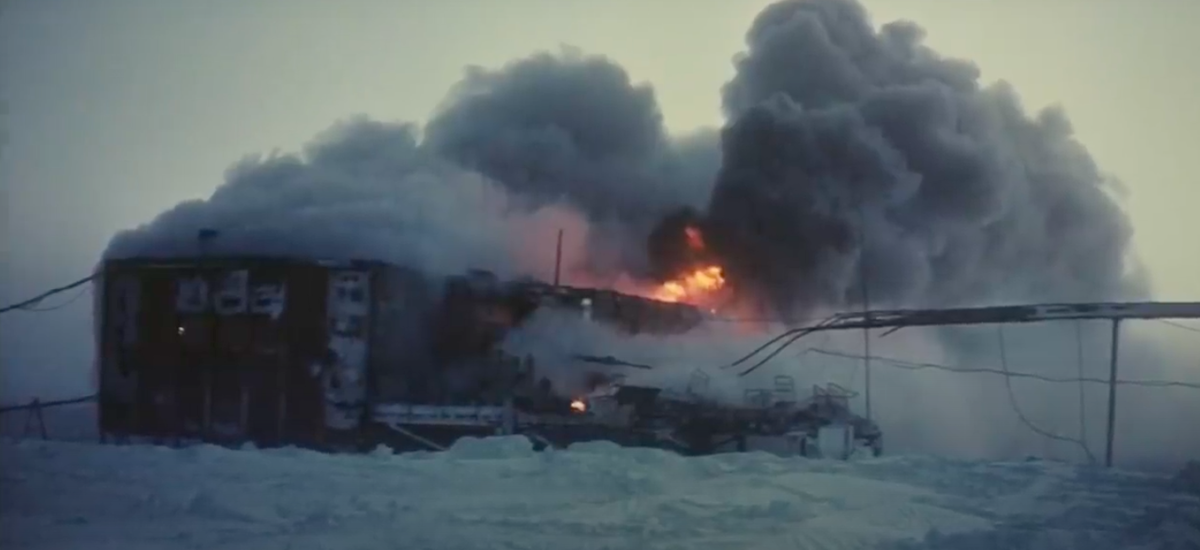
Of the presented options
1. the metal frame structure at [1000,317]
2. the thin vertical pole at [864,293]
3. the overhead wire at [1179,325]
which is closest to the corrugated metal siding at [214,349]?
the metal frame structure at [1000,317]

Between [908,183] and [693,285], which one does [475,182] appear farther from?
[908,183]

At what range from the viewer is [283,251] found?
20.6ft

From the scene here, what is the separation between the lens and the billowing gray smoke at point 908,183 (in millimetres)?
6164

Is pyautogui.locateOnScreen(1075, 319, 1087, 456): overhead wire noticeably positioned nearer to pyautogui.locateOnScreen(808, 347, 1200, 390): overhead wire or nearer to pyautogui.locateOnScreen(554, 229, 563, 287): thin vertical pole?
pyautogui.locateOnScreen(808, 347, 1200, 390): overhead wire

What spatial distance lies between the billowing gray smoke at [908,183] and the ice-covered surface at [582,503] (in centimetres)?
73

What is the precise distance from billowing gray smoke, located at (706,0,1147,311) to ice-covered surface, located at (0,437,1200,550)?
0.73 m

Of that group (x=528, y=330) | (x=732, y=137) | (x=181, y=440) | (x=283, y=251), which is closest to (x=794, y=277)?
(x=732, y=137)

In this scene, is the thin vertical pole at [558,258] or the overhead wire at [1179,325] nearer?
the overhead wire at [1179,325]

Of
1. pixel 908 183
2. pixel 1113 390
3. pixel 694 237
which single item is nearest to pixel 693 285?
pixel 694 237

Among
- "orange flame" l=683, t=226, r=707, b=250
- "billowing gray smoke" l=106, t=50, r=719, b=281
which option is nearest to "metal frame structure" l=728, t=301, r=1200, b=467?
"orange flame" l=683, t=226, r=707, b=250

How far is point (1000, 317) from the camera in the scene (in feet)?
20.2

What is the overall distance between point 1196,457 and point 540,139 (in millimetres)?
2929

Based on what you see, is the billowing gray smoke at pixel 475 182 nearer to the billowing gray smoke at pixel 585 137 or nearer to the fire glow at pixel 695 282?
the billowing gray smoke at pixel 585 137

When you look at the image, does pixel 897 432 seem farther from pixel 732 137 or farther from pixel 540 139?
→ pixel 540 139
